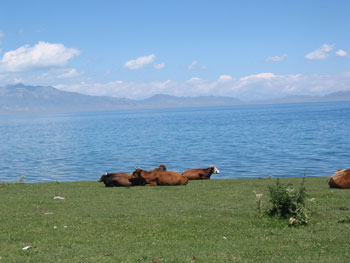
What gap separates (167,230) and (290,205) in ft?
12.8

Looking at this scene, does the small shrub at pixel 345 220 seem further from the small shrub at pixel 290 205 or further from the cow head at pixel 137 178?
the cow head at pixel 137 178

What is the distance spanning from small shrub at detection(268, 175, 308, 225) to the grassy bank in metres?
0.37

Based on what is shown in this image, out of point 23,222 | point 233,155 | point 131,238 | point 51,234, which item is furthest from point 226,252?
point 233,155

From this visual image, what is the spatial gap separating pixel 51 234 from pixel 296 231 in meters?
6.93

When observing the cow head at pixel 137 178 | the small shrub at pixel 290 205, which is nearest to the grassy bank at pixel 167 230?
the small shrub at pixel 290 205

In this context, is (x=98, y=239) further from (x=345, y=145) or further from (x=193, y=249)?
(x=345, y=145)

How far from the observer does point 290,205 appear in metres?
13.1

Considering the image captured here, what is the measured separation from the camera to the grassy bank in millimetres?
10039

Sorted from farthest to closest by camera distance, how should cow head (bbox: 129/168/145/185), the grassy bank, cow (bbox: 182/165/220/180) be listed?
1. cow (bbox: 182/165/220/180)
2. cow head (bbox: 129/168/145/185)
3. the grassy bank

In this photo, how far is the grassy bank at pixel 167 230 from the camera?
32.9 ft

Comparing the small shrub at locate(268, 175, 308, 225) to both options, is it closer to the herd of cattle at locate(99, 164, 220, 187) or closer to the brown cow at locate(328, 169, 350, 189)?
the brown cow at locate(328, 169, 350, 189)

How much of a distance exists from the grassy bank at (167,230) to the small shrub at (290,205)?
1.22 ft

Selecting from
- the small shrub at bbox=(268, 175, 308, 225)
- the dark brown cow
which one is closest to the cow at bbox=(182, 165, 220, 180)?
the dark brown cow

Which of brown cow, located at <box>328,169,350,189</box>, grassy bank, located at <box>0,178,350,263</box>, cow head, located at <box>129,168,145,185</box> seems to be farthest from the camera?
cow head, located at <box>129,168,145,185</box>
